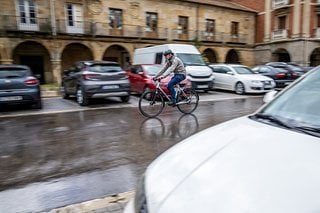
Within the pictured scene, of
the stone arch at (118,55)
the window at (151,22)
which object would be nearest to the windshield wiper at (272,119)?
the window at (151,22)

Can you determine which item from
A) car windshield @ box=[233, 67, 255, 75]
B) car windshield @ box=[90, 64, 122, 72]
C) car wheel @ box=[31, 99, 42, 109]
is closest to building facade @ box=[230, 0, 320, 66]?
car windshield @ box=[233, 67, 255, 75]

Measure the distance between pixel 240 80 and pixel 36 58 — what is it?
18.0 m

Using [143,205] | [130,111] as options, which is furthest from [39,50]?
[143,205]

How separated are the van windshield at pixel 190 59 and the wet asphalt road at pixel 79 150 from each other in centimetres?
547

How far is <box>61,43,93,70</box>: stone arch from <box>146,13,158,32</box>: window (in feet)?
19.5

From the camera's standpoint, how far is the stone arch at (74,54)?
86.1 ft

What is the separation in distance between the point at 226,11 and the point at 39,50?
19.3 metres

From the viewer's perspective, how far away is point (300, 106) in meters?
2.44

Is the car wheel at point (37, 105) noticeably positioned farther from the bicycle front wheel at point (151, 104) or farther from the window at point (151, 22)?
the window at point (151, 22)

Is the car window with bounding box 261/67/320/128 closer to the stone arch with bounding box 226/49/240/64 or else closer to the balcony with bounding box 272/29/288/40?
the balcony with bounding box 272/29/288/40

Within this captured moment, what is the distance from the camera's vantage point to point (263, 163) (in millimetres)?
1690

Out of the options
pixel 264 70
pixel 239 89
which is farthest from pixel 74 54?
pixel 239 89

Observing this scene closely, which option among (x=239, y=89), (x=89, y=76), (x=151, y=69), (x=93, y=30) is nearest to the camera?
(x=89, y=76)

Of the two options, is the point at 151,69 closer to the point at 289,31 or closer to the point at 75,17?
the point at 75,17
